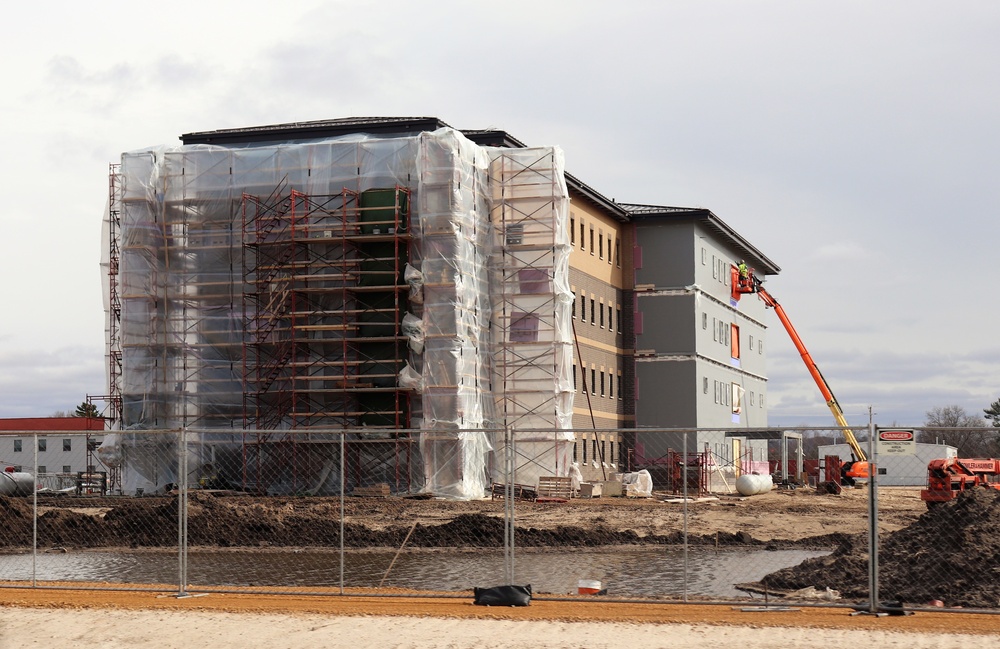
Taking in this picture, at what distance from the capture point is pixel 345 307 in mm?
50656

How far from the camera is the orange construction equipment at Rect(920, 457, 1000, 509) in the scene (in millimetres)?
37781

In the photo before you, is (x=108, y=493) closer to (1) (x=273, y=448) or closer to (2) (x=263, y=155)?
(1) (x=273, y=448)

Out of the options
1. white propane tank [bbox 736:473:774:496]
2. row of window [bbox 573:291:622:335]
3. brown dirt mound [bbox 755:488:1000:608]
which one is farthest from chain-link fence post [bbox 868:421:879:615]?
row of window [bbox 573:291:622:335]

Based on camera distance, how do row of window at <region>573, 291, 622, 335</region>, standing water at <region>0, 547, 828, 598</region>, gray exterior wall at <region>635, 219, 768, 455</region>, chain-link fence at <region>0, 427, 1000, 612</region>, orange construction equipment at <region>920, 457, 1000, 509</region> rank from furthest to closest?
1. gray exterior wall at <region>635, 219, 768, 455</region>
2. row of window at <region>573, 291, 622, 335</region>
3. orange construction equipment at <region>920, 457, 1000, 509</region>
4. standing water at <region>0, 547, 828, 598</region>
5. chain-link fence at <region>0, 427, 1000, 612</region>

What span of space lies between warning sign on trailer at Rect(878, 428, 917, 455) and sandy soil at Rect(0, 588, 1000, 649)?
6.71ft

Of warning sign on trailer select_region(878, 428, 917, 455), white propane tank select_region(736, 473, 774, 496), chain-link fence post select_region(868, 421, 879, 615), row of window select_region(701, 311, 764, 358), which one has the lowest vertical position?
white propane tank select_region(736, 473, 774, 496)

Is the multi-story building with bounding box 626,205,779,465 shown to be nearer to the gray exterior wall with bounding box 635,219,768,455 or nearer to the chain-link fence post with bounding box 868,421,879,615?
the gray exterior wall with bounding box 635,219,768,455

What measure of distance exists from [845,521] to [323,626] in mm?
29501

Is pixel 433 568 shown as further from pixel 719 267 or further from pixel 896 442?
pixel 719 267

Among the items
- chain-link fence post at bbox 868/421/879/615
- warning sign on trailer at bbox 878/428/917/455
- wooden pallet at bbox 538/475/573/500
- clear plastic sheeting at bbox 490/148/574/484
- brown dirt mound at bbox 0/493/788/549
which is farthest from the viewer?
clear plastic sheeting at bbox 490/148/574/484

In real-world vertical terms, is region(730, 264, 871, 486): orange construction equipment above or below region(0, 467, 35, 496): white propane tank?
above

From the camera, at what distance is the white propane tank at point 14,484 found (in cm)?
5041

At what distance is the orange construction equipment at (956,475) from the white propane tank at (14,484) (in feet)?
107

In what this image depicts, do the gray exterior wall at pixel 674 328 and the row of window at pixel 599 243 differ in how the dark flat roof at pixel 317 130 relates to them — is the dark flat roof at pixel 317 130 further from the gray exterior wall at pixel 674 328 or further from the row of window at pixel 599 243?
the gray exterior wall at pixel 674 328
